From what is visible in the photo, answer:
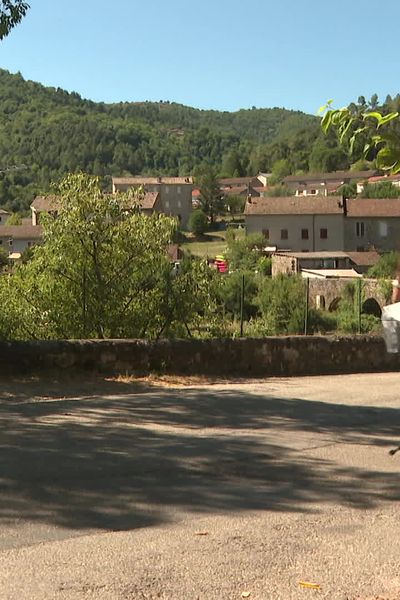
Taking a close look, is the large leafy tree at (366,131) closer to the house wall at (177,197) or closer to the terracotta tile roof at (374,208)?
the terracotta tile roof at (374,208)

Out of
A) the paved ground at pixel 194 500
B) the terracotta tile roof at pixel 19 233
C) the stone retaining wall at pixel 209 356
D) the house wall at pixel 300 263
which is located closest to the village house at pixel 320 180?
the terracotta tile roof at pixel 19 233

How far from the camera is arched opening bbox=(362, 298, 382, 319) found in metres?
27.4

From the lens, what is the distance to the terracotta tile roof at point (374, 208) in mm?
89312

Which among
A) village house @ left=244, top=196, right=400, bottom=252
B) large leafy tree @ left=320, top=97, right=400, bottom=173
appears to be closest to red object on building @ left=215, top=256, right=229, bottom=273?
large leafy tree @ left=320, top=97, right=400, bottom=173

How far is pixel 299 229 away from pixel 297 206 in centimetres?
274

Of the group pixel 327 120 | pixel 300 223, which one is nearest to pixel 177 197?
pixel 300 223

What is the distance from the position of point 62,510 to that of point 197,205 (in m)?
153

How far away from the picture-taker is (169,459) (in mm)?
7184

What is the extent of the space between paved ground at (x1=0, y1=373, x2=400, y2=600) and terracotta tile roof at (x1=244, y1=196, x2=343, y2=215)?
8241 cm

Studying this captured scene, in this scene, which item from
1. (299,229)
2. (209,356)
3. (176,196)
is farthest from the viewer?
(176,196)

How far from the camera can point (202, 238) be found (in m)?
121

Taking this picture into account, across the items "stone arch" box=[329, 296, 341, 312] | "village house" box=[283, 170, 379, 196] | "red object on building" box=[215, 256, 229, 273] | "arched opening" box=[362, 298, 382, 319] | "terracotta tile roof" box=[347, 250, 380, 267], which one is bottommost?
"arched opening" box=[362, 298, 382, 319]

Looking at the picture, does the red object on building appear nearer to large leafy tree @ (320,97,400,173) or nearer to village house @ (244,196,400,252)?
large leafy tree @ (320,97,400,173)

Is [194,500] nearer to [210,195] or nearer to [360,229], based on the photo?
[360,229]
